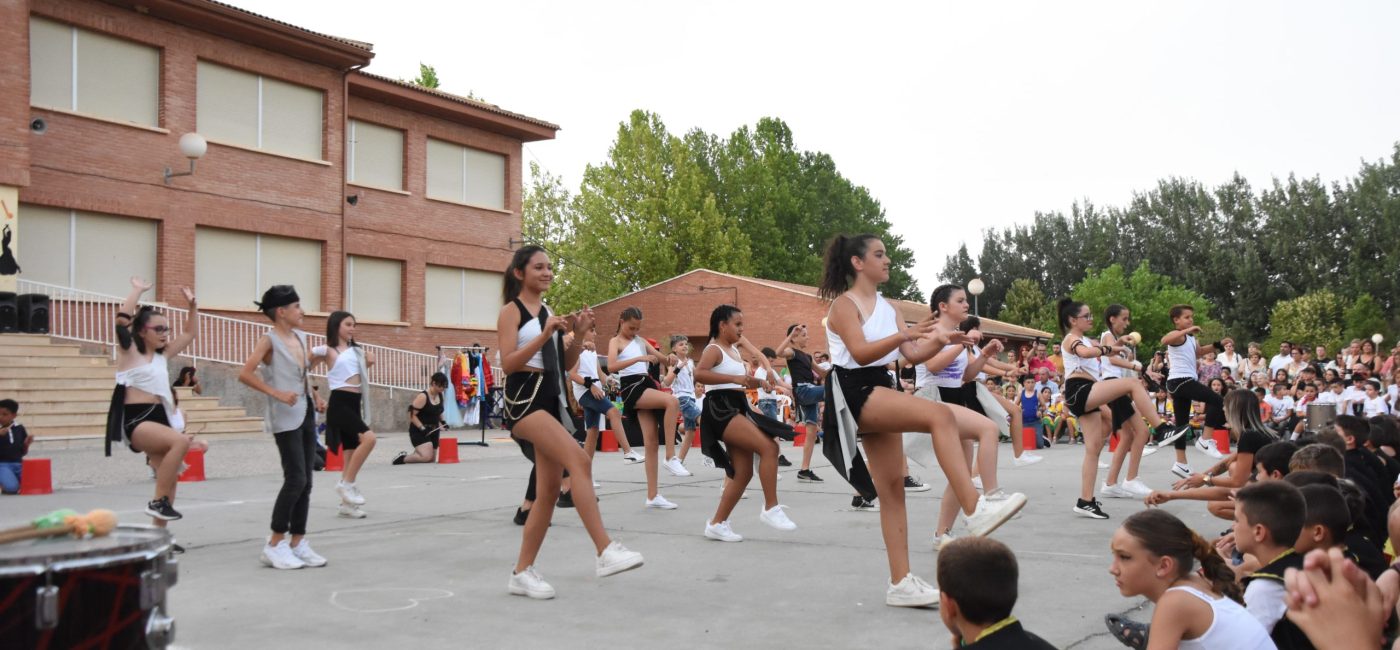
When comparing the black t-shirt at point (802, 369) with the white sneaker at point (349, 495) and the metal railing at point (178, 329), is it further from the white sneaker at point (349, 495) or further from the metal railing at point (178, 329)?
the metal railing at point (178, 329)

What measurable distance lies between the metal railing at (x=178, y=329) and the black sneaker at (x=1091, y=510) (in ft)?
46.9

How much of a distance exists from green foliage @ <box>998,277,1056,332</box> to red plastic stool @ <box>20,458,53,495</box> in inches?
2554

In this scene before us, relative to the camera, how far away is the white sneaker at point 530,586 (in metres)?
5.65

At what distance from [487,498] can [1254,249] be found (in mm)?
61632

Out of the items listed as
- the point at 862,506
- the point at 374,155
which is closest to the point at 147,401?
the point at 862,506

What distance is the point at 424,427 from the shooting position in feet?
50.3

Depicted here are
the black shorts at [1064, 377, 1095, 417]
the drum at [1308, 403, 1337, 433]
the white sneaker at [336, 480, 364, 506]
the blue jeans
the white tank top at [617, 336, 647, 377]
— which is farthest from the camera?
the drum at [1308, 403, 1337, 433]

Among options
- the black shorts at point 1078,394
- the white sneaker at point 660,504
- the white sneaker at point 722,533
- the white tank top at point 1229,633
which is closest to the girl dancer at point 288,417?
the white sneaker at point 722,533

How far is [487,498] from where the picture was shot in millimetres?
10477

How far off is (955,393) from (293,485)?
5075 millimetres

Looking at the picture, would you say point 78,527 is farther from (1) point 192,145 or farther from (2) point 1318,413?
(1) point 192,145

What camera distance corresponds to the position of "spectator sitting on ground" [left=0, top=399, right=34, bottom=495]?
437 inches

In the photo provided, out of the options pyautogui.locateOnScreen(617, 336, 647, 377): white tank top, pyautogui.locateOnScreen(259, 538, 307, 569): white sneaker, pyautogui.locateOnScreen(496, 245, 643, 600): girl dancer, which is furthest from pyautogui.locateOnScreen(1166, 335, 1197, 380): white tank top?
pyautogui.locateOnScreen(259, 538, 307, 569): white sneaker

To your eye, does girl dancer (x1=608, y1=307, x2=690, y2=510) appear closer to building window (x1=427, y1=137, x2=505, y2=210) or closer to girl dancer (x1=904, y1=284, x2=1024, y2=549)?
girl dancer (x1=904, y1=284, x2=1024, y2=549)
